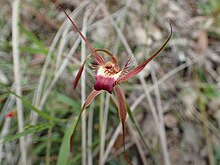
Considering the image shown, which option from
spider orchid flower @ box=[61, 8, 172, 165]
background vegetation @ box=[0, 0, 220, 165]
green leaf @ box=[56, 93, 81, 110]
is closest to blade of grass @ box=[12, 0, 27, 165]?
background vegetation @ box=[0, 0, 220, 165]

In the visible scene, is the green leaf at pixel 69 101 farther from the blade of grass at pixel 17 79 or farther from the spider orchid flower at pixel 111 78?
the spider orchid flower at pixel 111 78

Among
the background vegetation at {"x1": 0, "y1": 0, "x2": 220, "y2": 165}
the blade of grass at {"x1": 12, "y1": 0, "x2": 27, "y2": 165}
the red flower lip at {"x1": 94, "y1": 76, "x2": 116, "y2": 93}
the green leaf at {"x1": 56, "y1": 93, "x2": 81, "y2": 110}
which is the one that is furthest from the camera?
the green leaf at {"x1": 56, "y1": 93, "x2": 81, "y2": 110}

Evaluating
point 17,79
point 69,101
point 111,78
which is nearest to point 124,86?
point 69,101

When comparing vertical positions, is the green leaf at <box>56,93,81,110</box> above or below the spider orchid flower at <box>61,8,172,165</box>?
above

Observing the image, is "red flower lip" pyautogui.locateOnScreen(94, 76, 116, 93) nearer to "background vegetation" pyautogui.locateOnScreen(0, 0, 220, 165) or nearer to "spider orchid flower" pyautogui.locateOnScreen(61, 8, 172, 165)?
"spider orchid flower" pyautogui.locateOnScreen(61, 8, 172, 165)

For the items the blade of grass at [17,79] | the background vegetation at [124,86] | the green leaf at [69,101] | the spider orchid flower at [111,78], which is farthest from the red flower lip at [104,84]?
the green leaf at [69,101]

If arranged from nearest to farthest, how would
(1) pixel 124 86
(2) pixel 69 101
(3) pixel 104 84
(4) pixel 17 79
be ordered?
A: (3) pixel 104 84
(4) pixel 17 79
(2) pixel 69 101
(1) pixel 124 86

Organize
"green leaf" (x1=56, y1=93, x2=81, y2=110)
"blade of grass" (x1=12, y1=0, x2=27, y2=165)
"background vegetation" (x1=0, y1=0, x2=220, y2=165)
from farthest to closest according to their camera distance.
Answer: "green leaf" (x1=56, y1=93, x2=81, y2=110) < "background vegetation" (x1=0, y1=0, x2=220, y2=165) < "blade of grass" (x1=12, y1=0, x2=27, y2=165)

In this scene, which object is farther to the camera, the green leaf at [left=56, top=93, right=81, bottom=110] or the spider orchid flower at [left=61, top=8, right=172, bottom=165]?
the green leaf at [left=56, top=93, right=81, bottom=110]

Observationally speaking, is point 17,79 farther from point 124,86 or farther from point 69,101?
point 124,86
